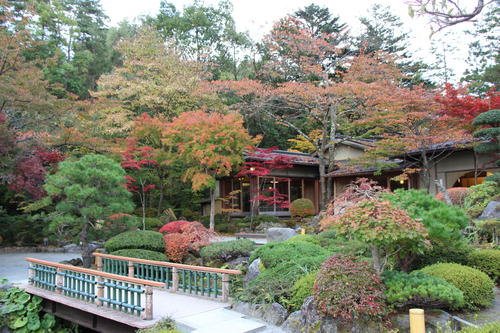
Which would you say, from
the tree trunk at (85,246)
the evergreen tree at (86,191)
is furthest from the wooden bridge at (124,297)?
the tree trunk at (85,246)

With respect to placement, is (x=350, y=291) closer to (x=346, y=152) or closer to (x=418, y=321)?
(x=418, y=321)

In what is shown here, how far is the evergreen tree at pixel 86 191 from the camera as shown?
410 inches

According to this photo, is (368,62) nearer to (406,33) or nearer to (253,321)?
(253,321)

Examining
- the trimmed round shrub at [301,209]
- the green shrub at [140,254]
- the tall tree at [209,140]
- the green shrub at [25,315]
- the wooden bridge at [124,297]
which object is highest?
the tall tree at [209,140]

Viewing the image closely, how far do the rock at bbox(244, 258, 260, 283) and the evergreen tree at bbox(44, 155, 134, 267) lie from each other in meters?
4.07

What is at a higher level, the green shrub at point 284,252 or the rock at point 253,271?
the green shrub at point 284,252

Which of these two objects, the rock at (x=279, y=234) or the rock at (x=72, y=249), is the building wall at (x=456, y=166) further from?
the rock at (x=72, y=249)

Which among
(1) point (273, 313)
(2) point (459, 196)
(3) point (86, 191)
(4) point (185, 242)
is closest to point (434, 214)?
(1) point (273, 313)

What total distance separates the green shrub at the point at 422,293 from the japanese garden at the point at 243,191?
3cm

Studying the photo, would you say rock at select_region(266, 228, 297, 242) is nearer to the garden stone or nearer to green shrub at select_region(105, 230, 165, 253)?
green shrub at select_region(105, 230, 165, 253)

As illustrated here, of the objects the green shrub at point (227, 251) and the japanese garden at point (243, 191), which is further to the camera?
the green shrub at point (227, 251)

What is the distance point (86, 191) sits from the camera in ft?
33.7

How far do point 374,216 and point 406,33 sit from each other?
28.6 m

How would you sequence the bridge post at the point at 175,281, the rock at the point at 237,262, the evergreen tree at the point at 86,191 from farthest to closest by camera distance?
the evergreen tree at the point at 86,191
the rock at the point at 237,262
the bridge post at the point at 175,281
